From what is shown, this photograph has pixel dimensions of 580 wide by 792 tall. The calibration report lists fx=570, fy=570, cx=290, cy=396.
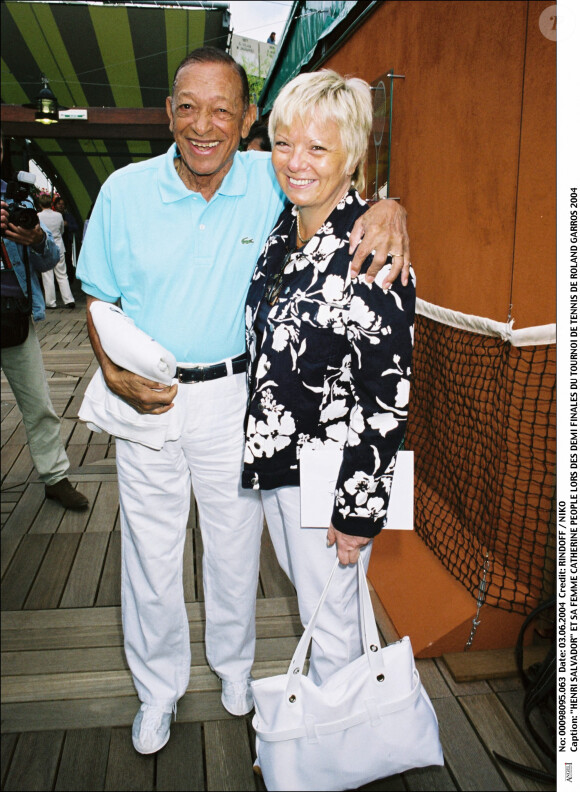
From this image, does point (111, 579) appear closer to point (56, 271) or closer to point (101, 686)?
point (101, 686)

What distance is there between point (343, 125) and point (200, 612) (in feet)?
5.06

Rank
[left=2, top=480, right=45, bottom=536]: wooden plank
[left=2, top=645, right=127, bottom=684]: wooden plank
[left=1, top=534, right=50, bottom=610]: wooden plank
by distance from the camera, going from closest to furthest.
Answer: [left=2, top=645, right=127, bottom=684]: wooden plank, [left=1, top=534, right=50, bottom=610]: wooden plank, [left=2, top=480, right=45, bottom=536]: wooden plank

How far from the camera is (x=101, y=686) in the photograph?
154cm

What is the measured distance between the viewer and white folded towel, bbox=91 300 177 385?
100 centimetres

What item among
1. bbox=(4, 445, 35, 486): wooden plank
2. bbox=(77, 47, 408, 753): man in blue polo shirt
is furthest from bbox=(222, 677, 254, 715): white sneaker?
bbox=(4, 445, 35, 486): wooden plank

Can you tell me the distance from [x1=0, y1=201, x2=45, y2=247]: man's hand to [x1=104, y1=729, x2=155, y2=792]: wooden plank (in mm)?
1098

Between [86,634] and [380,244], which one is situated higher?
[380,244]

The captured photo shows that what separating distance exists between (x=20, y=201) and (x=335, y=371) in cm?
61

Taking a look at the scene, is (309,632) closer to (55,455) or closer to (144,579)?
(144,579)

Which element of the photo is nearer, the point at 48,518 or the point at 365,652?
the point at 365,652

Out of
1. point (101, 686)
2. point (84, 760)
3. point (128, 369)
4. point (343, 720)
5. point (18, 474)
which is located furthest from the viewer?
A: point (18, 474)

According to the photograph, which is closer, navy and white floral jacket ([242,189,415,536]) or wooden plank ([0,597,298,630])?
navy and white floral jacket ([242,189,415,536])

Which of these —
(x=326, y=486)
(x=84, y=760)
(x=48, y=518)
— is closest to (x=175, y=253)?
(x=326, y=486)

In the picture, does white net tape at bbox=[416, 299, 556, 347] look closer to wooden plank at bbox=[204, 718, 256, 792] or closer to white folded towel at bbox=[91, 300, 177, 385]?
white folded towel at bbox=[91, 300, 177, 385]
